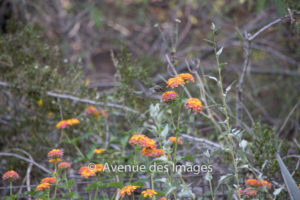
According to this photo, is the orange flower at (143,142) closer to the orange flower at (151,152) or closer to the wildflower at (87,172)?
the orange flower at (151,152)

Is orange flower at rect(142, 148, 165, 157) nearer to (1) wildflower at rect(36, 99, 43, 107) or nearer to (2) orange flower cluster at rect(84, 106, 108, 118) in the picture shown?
(2) orange flower cluster at rect(84, 106, 108, 118)

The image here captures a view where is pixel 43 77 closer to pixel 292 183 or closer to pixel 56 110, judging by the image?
pixel 56 110

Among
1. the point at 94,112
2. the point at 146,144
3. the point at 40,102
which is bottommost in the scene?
the point at 146,144

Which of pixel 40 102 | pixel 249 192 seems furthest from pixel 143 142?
pixel 40 102

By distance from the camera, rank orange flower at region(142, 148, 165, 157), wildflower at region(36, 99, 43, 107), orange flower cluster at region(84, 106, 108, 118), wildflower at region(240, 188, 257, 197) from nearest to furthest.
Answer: wildflower at region(240, 188, 257, 197), orange flower at region(142, 148, 165, 157), orange flower cluster at region(84, 106, 108, 118), wildflower at region(36, 99, 43, 107)

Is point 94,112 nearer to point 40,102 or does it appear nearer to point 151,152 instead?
point 40,102

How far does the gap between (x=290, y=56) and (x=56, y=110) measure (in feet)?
10.5

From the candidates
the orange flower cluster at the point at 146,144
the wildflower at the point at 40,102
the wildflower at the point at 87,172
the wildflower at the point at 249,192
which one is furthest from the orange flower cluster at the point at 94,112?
the wildflower at the point at 249,192

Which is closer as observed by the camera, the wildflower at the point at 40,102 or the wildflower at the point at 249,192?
the wildflower at the point at 249,192

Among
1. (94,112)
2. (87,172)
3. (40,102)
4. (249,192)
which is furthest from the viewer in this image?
(40,102)

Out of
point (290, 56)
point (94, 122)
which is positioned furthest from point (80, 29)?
point (94, 122)

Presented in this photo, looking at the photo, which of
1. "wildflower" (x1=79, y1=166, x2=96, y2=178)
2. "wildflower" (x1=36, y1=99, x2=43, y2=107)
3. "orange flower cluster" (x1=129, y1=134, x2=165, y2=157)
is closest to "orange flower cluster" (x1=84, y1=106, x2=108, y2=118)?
"wildflower" (x1=36, y1=99, x2=43, y2=107)

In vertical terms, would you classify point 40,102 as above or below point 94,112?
above

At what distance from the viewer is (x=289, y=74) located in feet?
13.5
